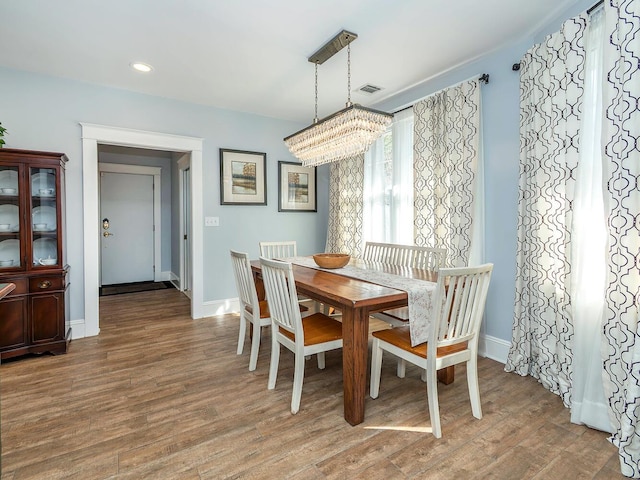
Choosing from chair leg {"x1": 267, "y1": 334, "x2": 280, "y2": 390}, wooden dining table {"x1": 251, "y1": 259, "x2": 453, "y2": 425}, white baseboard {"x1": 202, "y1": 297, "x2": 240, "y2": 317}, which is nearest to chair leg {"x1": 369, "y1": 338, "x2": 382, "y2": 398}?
wooden dining table {"x1": 251, "y1": 259, "x2": 453, "y2": 425}

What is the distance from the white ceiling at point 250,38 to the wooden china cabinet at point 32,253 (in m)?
0.91

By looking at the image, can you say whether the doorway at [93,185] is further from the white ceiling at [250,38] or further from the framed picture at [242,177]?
the framed picture at [242,177]

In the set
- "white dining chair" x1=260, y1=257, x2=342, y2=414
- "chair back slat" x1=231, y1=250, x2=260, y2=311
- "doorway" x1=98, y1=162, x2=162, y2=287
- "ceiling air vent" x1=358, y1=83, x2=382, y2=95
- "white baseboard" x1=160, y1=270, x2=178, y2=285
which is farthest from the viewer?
"white baseboard" x1=160, y1=270, x2=178, y2=285

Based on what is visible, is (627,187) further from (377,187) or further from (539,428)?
(377,187)

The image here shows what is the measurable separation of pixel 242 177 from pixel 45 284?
226cm

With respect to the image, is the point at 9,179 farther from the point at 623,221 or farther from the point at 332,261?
the point at 623,221

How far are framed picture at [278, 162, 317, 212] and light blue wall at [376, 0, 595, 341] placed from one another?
2.42m

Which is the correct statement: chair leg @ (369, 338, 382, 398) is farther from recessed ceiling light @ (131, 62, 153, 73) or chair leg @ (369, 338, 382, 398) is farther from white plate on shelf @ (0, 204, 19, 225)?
white plate on shelf @ (0, 204, 19, 225)

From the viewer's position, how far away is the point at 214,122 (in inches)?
159

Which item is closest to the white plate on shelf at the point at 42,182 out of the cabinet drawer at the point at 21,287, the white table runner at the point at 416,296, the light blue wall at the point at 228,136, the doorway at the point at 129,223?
the light blue wall at the point at 228,136

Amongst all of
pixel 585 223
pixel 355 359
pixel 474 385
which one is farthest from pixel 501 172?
pixel 355 359

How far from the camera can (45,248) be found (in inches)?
117

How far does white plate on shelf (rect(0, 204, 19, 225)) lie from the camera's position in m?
2.84

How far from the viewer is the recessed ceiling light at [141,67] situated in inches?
115
